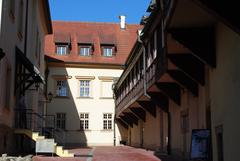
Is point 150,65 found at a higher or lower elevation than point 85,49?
lower

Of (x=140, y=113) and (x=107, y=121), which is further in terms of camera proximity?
(x=107, y=121)

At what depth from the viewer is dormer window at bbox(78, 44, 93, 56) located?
48812 mm

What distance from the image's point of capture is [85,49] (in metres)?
49.1

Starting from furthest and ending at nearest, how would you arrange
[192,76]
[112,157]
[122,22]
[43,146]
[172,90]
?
1. [122,22]
2. [112,157]
3. [43,146]
4. [172,90]
5. [192,76]

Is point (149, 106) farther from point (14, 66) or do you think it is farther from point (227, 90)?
point (227, 90)

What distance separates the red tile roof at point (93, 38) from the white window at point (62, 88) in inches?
89.9

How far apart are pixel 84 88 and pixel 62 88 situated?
238 centimetres

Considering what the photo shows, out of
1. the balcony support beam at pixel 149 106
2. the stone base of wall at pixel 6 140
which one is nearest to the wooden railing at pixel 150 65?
the balcony support beam at pixel 149 106

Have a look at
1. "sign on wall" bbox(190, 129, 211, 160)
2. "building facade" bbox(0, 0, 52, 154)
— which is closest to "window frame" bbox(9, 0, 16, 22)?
"building facade" bbox(0, 0, 52, 154)

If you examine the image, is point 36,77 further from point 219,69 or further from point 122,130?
point 122,130

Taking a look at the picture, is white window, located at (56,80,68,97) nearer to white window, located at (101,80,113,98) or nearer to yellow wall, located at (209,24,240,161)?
white window, located at (101,80,113,98)

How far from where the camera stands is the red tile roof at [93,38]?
48.3 meters

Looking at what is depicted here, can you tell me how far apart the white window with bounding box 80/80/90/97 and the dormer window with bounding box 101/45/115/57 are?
12.4ft

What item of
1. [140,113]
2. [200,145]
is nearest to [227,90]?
[200,145]
